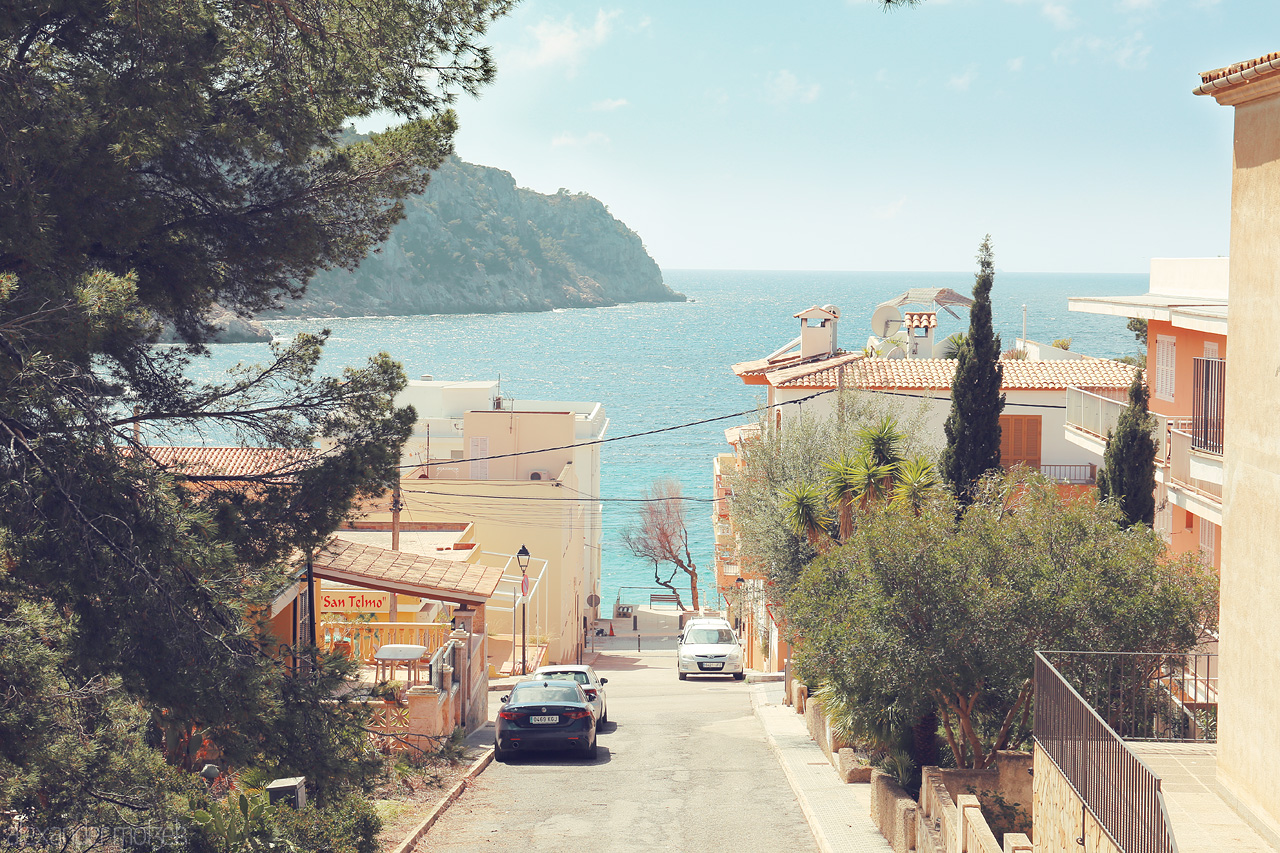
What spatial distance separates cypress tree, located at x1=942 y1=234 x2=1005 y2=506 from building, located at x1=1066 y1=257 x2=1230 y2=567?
6.19 feet

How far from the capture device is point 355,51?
10.4 meters

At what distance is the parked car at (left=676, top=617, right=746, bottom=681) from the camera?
3484cm

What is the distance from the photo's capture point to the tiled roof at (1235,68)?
948 centimetres

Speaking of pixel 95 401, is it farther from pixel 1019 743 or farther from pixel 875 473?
pixel 875 473

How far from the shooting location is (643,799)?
1545 centimetres

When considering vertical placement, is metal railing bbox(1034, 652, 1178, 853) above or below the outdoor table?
above

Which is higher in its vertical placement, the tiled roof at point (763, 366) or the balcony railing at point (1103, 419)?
the tiled roof at point (763, 366)

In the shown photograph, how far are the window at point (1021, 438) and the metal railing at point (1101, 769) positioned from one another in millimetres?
23734

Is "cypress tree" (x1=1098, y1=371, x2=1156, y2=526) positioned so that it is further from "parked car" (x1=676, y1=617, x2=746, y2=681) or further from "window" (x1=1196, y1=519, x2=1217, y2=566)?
"parked car" (x1=676, y1=617, x2=746, y2=681)

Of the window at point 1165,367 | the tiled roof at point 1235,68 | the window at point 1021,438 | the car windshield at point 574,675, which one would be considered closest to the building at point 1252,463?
the tiled roof at point 1235,68

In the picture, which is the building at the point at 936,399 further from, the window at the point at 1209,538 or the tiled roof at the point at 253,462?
the tiled roof at the point at 253,462

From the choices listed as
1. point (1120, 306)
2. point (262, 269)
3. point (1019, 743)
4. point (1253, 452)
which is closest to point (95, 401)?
point (262, 269)

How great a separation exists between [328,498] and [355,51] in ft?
13.8

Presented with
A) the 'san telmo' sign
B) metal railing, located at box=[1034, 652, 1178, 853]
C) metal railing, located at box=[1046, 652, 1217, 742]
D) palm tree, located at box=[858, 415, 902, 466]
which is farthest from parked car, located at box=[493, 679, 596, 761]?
metal railing, located at box=[1034, 652, 1178, 853]
